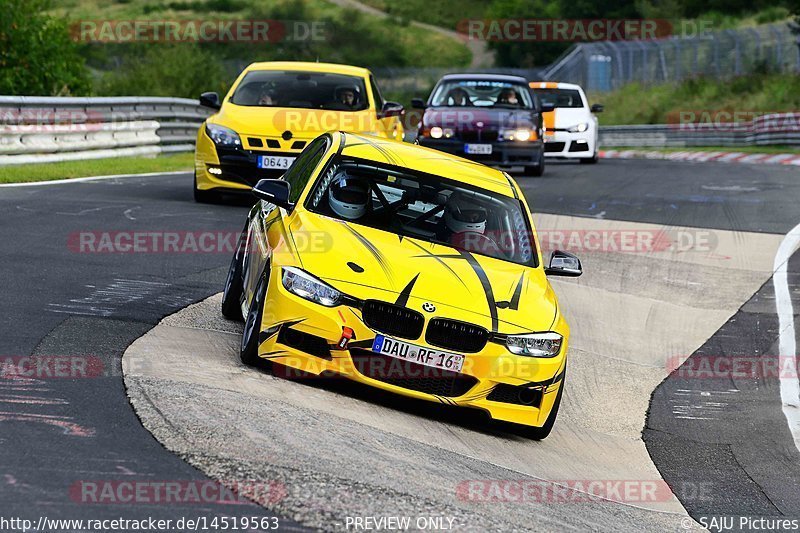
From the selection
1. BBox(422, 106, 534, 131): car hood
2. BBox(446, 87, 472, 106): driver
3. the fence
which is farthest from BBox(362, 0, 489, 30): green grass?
BBox(422, 106, 534, 131): car hood

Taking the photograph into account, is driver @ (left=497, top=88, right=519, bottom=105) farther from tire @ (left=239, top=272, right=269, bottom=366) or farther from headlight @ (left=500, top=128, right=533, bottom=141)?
tire @ (left=239, top=272, right=269, bottom=366)

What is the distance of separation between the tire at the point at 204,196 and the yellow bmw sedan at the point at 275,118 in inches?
0.5

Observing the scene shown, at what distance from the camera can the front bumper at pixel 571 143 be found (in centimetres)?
2831

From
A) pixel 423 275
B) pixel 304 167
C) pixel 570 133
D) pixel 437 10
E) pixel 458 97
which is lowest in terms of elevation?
pixel 437 10

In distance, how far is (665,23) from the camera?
3174 inches

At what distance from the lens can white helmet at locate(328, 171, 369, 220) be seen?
845 centimetres

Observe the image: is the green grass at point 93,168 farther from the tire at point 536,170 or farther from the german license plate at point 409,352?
the german license plate at point 409,352

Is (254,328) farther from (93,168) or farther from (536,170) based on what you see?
(536,170)

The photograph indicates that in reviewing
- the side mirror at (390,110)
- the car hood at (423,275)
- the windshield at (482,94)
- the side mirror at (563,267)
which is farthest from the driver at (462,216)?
the windshield at (482,94)

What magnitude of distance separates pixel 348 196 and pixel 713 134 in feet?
105

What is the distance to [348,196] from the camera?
8.54m

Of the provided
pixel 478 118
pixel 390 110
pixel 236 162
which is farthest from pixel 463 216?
pixel 478 118

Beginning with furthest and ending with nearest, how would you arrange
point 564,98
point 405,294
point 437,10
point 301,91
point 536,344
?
point 437,10
point 564,98
point 301,91
point 536,344
point 405,294

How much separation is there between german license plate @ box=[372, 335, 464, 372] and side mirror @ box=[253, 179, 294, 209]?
4.71ft
